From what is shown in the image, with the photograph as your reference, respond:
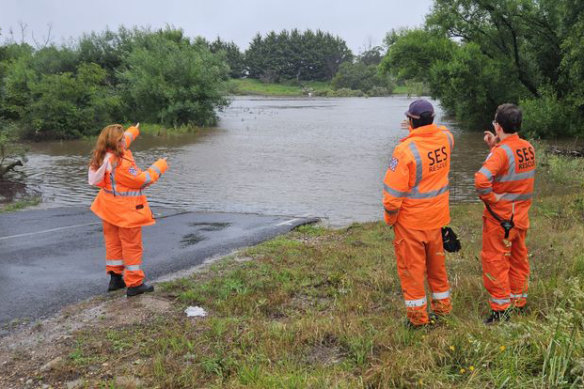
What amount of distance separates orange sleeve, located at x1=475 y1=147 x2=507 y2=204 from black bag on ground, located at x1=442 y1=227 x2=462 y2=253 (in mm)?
431

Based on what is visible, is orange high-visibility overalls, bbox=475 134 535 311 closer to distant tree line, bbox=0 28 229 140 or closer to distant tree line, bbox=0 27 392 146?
distant tree line, bbox=0 27 392 146

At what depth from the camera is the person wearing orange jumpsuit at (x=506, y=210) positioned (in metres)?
Result: 4.53

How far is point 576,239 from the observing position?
672 centimetres

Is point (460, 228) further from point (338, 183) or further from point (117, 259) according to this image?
point (338, 183)

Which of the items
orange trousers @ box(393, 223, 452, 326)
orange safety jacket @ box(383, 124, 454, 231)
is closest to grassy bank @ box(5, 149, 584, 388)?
orange trousers @ box(393, 223, 452, 326)

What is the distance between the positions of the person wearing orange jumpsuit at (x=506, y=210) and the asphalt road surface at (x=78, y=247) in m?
4.11

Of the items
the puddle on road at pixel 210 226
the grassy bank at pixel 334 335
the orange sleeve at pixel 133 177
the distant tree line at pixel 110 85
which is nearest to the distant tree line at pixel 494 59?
the distant tree line at pixel 110 85

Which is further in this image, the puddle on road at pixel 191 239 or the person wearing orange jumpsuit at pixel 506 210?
the puddle on road at pixel 191 239

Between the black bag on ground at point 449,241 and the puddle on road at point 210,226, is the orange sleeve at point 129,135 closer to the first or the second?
the black bag on ground at point 449,241

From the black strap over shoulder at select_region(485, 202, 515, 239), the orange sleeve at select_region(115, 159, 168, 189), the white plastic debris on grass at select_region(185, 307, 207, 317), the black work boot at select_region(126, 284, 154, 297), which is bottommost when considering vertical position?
the white plastic debris on grass at select_region(185, 307, 207, 317)

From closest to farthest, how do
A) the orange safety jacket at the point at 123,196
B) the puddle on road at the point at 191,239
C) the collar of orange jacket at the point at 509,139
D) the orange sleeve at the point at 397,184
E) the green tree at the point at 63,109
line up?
the orange sleeve at the point at 397,184 < the collar of orange jacket at the point at 509,139 < the orange safety jacket at the point at 123,196 < the puddle on road at the point at 191,239 < the green tree at the point at 63,109

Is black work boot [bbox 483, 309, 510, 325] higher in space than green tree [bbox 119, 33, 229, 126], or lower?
lower

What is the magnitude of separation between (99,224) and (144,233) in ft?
4.33

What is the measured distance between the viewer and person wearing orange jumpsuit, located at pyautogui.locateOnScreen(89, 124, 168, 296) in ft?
18.4
